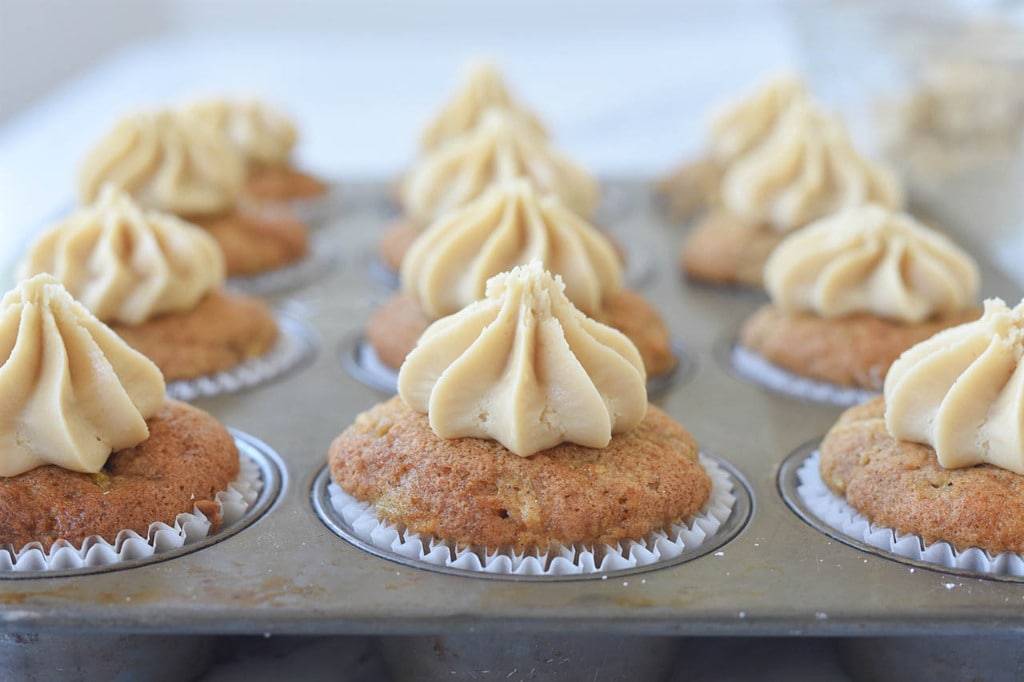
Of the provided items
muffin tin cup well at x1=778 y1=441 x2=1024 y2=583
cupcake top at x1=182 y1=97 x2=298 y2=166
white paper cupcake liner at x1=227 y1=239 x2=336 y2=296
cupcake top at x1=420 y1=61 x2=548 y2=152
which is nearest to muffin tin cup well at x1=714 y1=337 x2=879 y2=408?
muffin tin cup well at x1=778 y1=441 x2=1024 y2=583

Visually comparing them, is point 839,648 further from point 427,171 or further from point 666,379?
point 427,171

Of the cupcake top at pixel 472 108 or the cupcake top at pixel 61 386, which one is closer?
the cupcake top at pixel 61 386

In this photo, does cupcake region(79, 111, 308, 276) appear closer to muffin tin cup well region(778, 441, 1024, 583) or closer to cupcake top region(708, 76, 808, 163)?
cupcake top region(708, 76, 808, 163)

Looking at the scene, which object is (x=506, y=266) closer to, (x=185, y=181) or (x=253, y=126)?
(x=185, y=181)

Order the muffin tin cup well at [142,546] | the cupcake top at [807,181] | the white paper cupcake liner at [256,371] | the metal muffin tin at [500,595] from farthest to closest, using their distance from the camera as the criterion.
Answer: the cupcake top at [807,181], the white paper cupcake liner at [256,371], the muffin tin cup well at [142,546], the metal muffin tin at [500,595]

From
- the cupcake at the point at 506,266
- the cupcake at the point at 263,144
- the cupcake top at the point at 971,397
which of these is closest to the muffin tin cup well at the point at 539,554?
the cupcake top at the point at 971,397

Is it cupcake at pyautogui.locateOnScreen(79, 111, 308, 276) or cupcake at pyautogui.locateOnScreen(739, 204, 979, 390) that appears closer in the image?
cupcake at pyautogui.locateOnScreen(739, 204, 979, 390)

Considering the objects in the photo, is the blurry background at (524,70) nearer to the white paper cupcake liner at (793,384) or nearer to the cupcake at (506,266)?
the white paper cupcake liner at (793,384)
